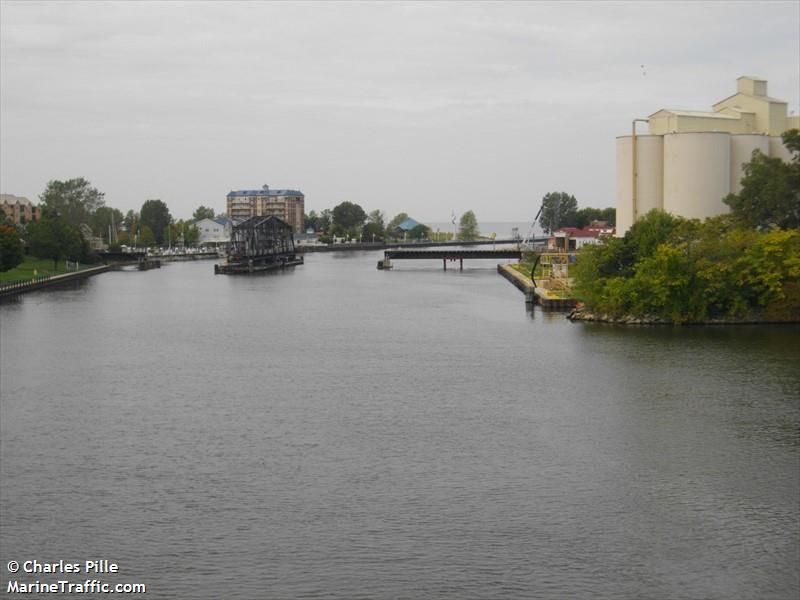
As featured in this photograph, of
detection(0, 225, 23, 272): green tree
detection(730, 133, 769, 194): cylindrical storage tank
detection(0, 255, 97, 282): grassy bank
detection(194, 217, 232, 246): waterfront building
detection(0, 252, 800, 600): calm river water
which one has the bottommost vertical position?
detection(0, 252, 800, 600): calm river water

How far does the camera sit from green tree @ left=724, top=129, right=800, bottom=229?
3869 centimetres

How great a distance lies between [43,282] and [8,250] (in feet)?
10.0

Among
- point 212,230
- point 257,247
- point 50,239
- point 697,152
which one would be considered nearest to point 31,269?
point 50,239

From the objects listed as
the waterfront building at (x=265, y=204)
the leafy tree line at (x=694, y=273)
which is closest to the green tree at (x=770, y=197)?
the leafy tree line at (x=694, y=273)

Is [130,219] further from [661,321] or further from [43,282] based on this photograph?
[661,321]

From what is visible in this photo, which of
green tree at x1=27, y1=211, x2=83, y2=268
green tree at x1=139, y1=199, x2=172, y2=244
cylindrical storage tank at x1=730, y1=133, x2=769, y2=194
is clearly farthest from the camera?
green tree at x1=139, y1=199, x2=172, y2=244

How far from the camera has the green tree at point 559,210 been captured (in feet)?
384

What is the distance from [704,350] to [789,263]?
7749mm

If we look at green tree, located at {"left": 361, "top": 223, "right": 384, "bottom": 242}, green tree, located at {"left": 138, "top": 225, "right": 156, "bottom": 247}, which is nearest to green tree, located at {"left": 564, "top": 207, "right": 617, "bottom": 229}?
green tree, located at {"left": 361, "top": 223, "right": 384, "bottom": 242}

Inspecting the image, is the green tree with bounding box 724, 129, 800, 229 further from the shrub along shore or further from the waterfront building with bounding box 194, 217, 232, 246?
the waterfront building with bounding box 194, 217, 232, 246

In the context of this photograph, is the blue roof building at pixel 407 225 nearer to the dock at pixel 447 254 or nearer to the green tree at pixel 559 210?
the green tree at pixel 559 210

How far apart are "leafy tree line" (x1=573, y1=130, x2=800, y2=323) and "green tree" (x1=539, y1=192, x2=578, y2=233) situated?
79.9 meters

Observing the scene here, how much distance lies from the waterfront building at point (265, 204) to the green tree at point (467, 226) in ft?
90.9

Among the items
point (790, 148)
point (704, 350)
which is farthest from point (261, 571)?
point (790, 148)
